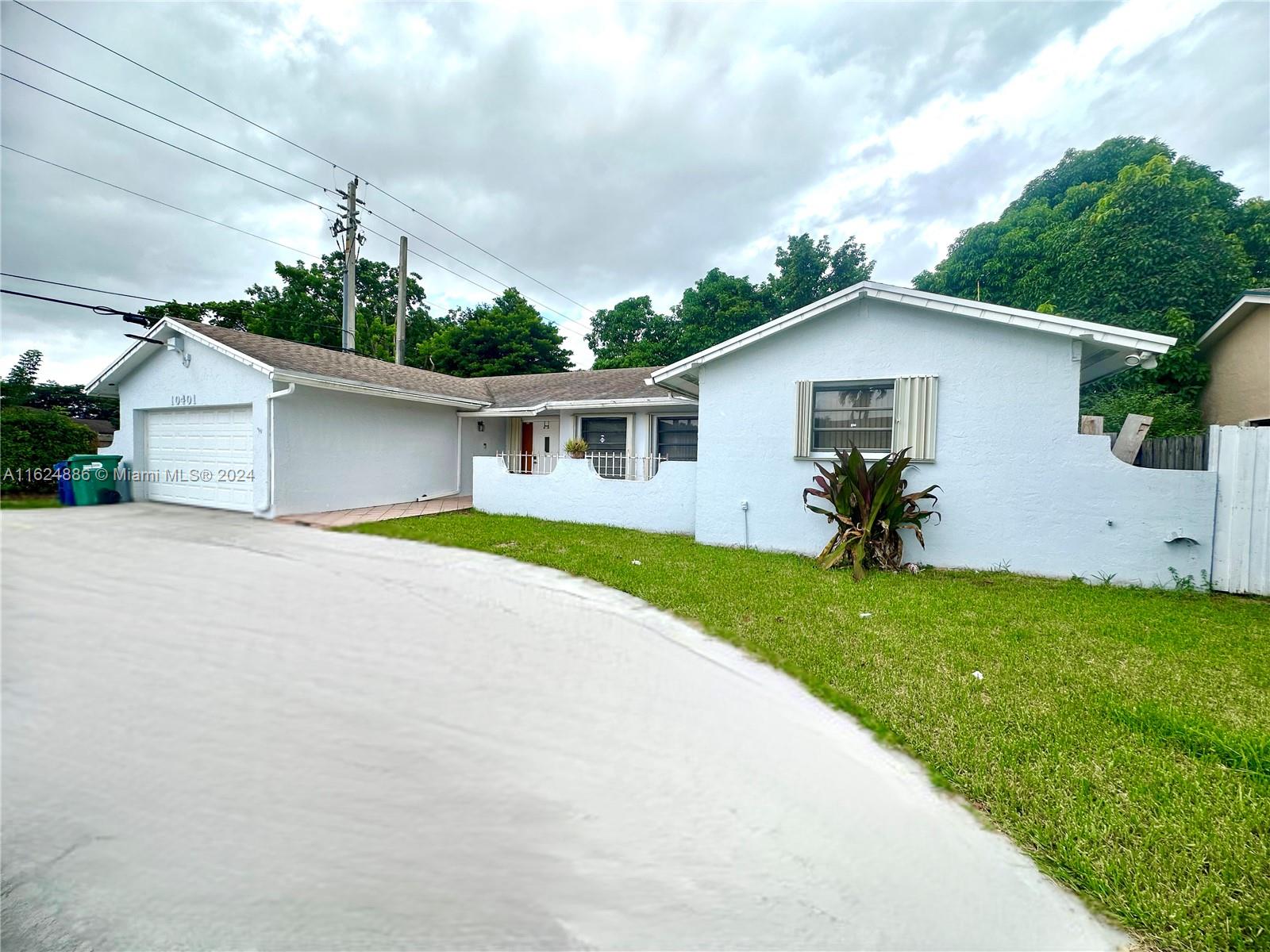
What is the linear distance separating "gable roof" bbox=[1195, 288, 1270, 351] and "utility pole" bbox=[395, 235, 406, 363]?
71.7 feet

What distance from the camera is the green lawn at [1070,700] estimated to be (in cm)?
183

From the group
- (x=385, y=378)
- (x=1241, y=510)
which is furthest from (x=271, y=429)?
(x=1241, y=510)

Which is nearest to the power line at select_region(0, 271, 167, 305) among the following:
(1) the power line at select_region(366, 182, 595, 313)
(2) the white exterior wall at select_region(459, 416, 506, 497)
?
(2) the white exterior wall at select_region(459, 416, 506, 497)

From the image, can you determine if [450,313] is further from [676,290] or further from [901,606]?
[901,606]

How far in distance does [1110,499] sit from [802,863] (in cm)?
671

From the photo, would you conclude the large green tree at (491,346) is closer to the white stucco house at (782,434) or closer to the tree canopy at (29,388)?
the white stucco house at (782,434)

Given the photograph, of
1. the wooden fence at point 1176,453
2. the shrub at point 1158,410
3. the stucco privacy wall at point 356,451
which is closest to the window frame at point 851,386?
the wooden fence at point 1176,453

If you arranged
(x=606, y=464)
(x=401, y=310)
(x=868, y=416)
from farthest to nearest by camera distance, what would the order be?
(x=401, y=310) → (x=606, y=464) → (x=868, y=416)

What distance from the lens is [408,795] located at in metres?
2.07

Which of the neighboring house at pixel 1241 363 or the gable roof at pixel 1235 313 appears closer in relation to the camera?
the gable roof at pixel 1235 313

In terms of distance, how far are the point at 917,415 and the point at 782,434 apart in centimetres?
182

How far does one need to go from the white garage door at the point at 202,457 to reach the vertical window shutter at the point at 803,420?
9513 millimetres

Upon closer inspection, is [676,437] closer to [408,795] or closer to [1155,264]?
[408,795]

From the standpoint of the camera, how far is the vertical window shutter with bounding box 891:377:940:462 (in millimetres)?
6652
